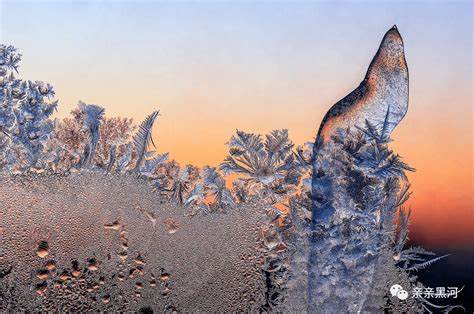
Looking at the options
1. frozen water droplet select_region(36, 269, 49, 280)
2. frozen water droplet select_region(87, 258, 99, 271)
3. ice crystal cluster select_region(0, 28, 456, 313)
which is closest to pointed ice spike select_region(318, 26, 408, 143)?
ice crystal cluster select_region(0, 28, 456, 313)

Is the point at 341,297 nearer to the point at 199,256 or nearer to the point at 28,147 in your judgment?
the point at 199,256

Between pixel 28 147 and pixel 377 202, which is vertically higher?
pixel 28 147

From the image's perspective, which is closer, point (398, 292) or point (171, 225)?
point (171, 225)

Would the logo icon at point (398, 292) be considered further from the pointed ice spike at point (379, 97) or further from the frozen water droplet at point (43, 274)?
the frozen water droplet at point (43, 274)

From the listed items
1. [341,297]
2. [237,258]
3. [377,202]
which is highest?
[377,202]

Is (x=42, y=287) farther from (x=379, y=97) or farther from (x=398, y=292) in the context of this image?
(x=379, y=97)

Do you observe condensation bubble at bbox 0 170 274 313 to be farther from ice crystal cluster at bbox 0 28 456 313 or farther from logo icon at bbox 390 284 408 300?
logo icon at bbox 390 284 408 300

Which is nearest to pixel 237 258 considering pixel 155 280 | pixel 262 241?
pixel 262 241

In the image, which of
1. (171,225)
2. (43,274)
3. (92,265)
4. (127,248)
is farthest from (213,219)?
(43,274)
